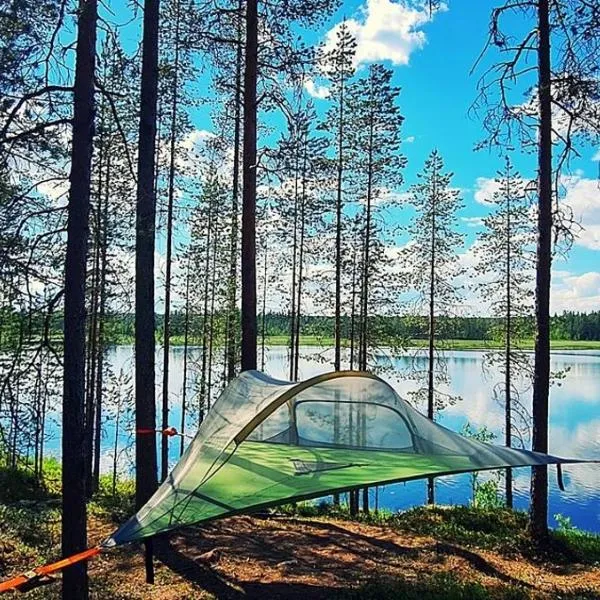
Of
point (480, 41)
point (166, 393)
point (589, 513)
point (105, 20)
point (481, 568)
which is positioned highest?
point (480, 41)

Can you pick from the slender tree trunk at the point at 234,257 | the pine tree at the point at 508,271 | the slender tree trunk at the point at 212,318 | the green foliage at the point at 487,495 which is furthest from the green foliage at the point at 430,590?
the pine tree at the point at 508,271

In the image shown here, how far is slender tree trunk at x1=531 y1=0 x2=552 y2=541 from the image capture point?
619cm

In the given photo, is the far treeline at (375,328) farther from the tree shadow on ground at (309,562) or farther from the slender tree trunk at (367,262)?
the tree shadow on ground at (309,562)

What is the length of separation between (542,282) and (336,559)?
3.72m

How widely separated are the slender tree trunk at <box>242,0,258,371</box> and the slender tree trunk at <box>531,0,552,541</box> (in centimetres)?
336

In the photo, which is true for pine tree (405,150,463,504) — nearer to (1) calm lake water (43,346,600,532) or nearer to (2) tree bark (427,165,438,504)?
(2) tree bark (427,165,438,504)

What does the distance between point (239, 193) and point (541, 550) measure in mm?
8225

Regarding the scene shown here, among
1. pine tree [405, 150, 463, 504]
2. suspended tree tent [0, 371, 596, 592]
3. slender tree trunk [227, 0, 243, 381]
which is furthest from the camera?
pine tree [405, 150, 463, 504]

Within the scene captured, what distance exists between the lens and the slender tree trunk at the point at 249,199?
23.2 feet

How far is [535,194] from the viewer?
6.61 metres

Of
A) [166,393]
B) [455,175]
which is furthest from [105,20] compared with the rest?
[455,175]

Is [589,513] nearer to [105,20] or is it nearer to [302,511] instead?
[302,511]

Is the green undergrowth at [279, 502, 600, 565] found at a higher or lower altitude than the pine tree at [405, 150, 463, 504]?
lower

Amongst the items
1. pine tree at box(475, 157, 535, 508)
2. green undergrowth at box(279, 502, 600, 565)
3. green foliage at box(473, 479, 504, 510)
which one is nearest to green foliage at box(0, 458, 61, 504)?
green undergrowth at box(279, 502, 600, 565)
